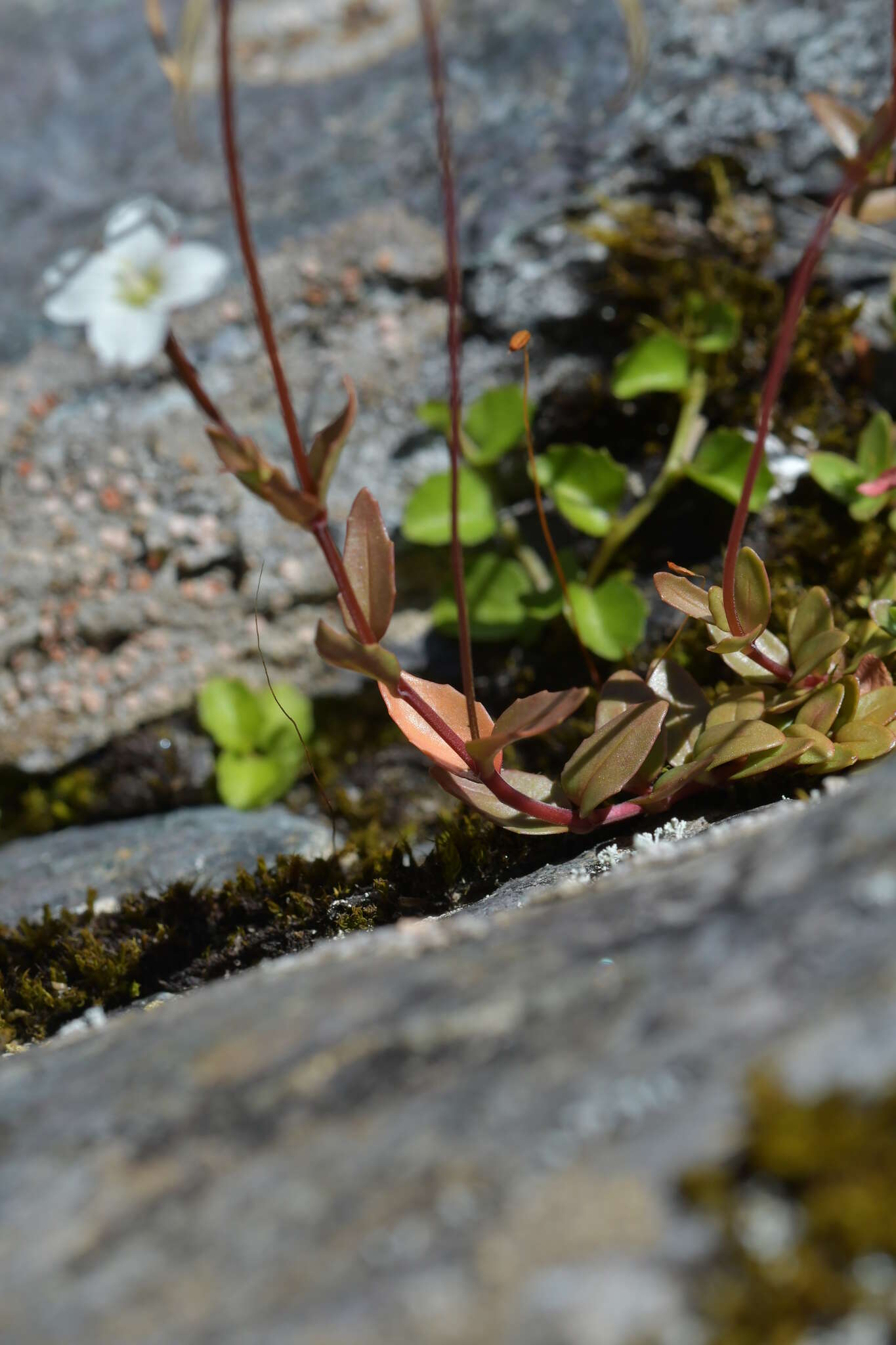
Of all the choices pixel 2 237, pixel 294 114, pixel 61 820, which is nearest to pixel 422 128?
pixel 294 114

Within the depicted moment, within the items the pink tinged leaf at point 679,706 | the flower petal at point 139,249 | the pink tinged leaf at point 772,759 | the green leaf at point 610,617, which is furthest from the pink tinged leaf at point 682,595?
the flower petal at point 139,249

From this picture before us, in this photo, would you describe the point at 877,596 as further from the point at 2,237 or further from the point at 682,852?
the point at 2,237

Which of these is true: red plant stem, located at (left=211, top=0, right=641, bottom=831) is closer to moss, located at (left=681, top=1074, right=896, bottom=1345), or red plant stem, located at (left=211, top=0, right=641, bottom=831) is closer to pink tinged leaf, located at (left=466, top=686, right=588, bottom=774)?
pink tinged leaf, located at (left=466, top=686, right=588, bottom=774)

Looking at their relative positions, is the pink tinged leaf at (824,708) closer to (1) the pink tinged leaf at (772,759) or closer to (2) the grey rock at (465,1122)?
(1) the pink tinged leaf at (772,759)

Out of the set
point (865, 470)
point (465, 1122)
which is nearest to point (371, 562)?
point (465, 1122)

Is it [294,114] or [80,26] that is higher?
[80,26]

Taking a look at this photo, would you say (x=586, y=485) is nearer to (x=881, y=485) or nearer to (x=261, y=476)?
(x=881, y=485)
